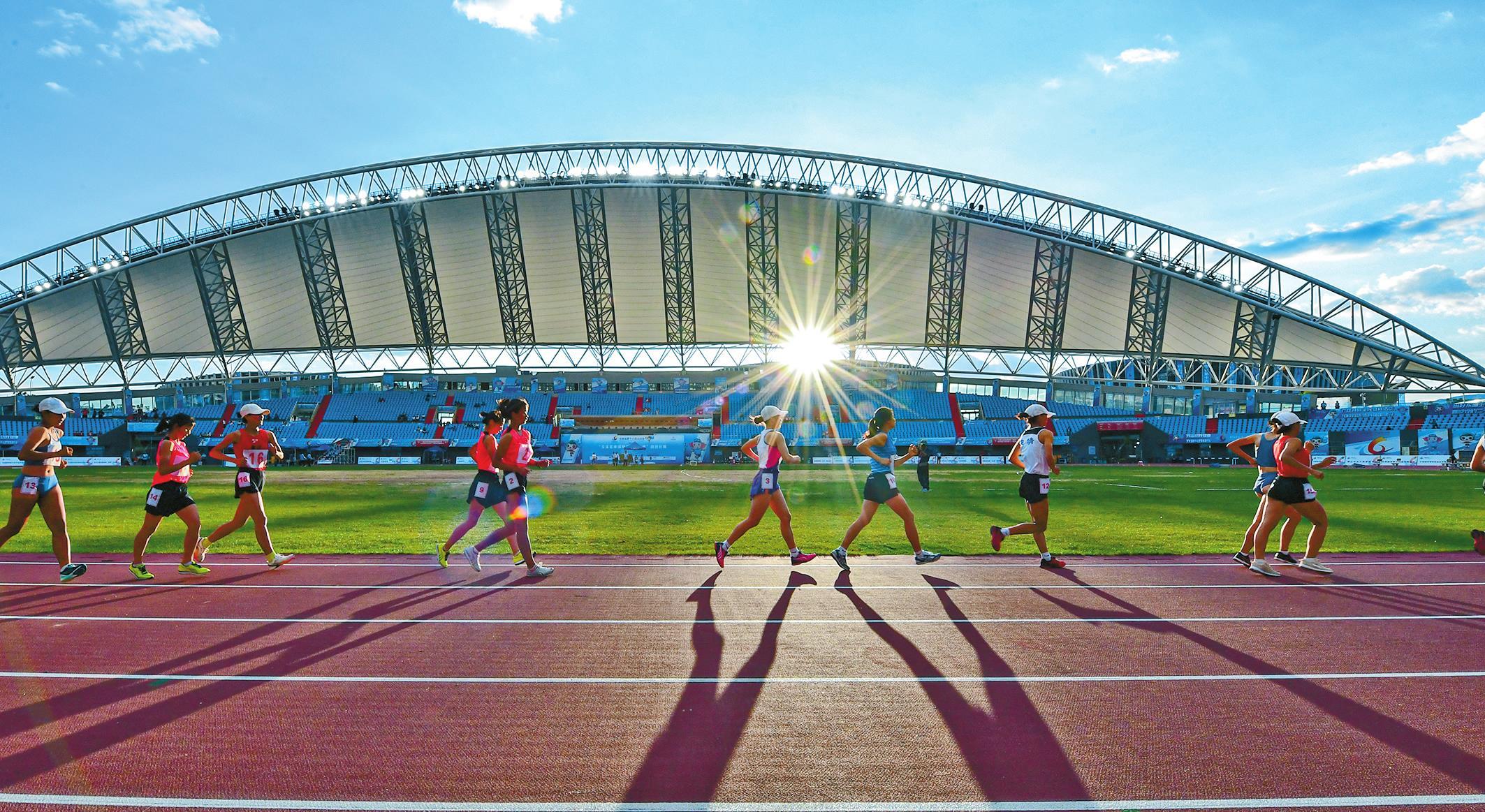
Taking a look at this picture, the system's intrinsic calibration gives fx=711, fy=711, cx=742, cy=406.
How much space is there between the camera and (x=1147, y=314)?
60.6 m

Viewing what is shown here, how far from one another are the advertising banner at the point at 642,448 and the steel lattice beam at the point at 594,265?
30.5 ft

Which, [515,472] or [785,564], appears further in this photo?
[785,564]

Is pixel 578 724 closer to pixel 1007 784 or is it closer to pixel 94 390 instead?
pixel 1007 784

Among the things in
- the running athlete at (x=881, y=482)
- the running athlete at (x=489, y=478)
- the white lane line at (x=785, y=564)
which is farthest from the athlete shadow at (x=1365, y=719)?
the running athlete at (x=489, y=478)

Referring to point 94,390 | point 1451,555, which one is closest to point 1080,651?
point 1451,555

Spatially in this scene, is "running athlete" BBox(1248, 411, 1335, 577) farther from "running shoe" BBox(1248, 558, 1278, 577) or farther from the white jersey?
the white jersey

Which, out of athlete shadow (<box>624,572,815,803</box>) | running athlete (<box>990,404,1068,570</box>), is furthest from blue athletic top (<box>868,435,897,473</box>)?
athlete shadow (<box>624,572,815,803</box>)

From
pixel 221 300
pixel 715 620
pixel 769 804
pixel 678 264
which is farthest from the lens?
pixel 221 300

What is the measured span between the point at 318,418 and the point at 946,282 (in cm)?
6195

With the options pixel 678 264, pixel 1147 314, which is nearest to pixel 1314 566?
pixel 678 264

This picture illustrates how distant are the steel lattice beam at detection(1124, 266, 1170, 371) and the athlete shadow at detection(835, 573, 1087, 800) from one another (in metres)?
61.1

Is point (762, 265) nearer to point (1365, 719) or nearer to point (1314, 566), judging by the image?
point (1314, 566)

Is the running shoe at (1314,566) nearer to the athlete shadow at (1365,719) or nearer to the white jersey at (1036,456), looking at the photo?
the white jersey at (1036,456)

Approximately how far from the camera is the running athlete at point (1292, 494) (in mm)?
9023
